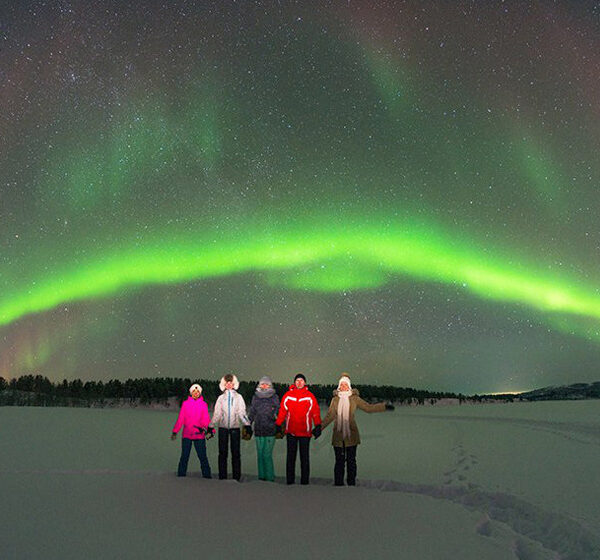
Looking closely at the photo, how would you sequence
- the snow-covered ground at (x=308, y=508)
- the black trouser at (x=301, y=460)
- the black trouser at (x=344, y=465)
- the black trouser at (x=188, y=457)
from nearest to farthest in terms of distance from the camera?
the snow-covered ground at (x=308, y=508), the black trouser at (x=344, y=465), the black trouser at (x=301, y=460), the black trouser at (x=188, y=457)

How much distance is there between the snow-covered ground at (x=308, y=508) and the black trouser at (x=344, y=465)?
0.35 m

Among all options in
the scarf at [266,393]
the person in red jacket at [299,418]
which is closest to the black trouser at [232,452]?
the scarf at [266,393]

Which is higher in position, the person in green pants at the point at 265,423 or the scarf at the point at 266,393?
the scarf at the point at 266,393

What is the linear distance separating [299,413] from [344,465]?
1.30 metres

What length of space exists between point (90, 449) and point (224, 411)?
20.9ft

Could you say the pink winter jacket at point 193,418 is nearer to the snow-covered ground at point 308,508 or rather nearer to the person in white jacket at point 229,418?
the person in white jacket at point 229,418

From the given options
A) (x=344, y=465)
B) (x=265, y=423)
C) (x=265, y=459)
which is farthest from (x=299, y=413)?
(x=344, y=465)

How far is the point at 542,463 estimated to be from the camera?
1362 cm

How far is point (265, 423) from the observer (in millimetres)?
11633

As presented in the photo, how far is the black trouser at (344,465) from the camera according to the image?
11.0 metres

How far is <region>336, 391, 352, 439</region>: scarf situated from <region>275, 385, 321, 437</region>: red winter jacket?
0.43 meters

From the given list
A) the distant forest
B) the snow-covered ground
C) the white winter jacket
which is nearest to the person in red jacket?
the white winter jacket

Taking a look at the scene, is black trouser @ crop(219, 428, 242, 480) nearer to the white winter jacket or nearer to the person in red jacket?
the white winter jacket

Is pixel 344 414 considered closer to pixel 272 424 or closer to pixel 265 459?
pixel 272 424
